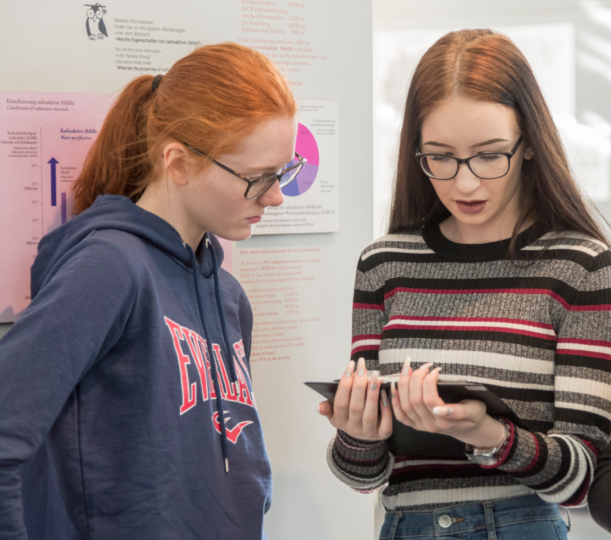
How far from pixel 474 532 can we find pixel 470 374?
275 mm

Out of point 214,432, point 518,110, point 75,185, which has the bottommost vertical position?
point 214,432

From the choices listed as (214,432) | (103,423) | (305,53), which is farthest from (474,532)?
(305,53)

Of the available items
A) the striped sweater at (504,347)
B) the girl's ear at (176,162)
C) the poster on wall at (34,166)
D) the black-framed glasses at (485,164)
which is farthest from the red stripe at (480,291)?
the poster on wall at (34,166)

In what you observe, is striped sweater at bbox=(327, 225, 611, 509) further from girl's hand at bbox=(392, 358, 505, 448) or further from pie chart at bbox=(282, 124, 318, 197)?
pie chart at bbox=(282, 124, 318, 197)

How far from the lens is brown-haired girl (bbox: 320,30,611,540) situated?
1055 millimetres

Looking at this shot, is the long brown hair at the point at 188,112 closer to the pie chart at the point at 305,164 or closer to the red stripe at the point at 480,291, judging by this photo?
the red stripe at the point at 480,291

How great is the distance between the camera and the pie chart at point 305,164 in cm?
184

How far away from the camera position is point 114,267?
1025mm

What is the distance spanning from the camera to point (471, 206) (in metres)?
1.24

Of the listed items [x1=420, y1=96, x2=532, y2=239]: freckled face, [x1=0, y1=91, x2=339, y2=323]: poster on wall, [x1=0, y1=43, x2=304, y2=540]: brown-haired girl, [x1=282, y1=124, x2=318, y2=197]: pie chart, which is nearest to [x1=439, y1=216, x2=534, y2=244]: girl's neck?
[x1=420, y1=96, x2=532, y2=239]: freckled face

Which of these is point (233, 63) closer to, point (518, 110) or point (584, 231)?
point (518, 110)

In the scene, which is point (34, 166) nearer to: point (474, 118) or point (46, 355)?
point (46, 355)

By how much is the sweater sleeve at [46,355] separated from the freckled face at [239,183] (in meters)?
0.26

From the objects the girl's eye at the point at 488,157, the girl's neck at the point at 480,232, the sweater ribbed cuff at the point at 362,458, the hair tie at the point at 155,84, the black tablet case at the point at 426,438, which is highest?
the hair tie at the point at 155,84
